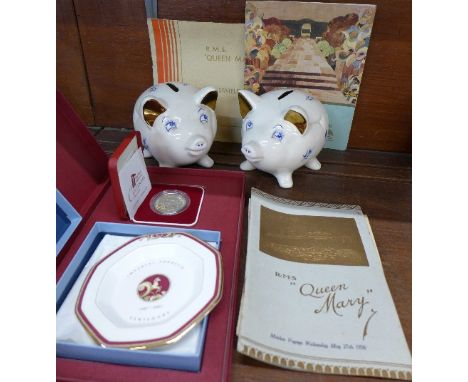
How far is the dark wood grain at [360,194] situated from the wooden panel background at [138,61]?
0.05 m

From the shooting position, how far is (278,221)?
65cm

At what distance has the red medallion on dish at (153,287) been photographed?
0.49m

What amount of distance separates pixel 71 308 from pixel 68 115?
31cm

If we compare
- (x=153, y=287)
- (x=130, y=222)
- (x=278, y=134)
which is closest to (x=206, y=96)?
(x=278, y=134)

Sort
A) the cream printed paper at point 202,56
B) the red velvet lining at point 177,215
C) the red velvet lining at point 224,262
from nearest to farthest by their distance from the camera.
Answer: the red velvet lining at point 224,262 < the red velvet lining at point 177,215 < the cream printed paper at point 202,56

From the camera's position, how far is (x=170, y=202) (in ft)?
2.22

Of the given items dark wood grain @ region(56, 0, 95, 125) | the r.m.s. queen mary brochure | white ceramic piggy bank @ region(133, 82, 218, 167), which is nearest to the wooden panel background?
dark wood grain @ region(56, 0, 95, 125)

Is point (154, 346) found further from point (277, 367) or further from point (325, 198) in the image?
point (325, 198)

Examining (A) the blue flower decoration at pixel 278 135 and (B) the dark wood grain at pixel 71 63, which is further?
(B) the dark wood grain at pixel 71 63

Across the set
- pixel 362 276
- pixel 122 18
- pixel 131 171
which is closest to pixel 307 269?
pixel 362 276

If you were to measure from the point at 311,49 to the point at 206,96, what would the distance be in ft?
0.77

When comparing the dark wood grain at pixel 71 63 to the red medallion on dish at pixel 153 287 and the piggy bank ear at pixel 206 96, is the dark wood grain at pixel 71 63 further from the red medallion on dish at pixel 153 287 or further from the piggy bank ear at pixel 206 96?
the red medallion on dish at pixel 153 287

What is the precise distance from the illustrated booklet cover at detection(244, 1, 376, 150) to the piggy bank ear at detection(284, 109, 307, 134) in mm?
159

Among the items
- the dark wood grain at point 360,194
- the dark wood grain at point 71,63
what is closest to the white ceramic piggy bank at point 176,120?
the dark wood grain at point 360,194
